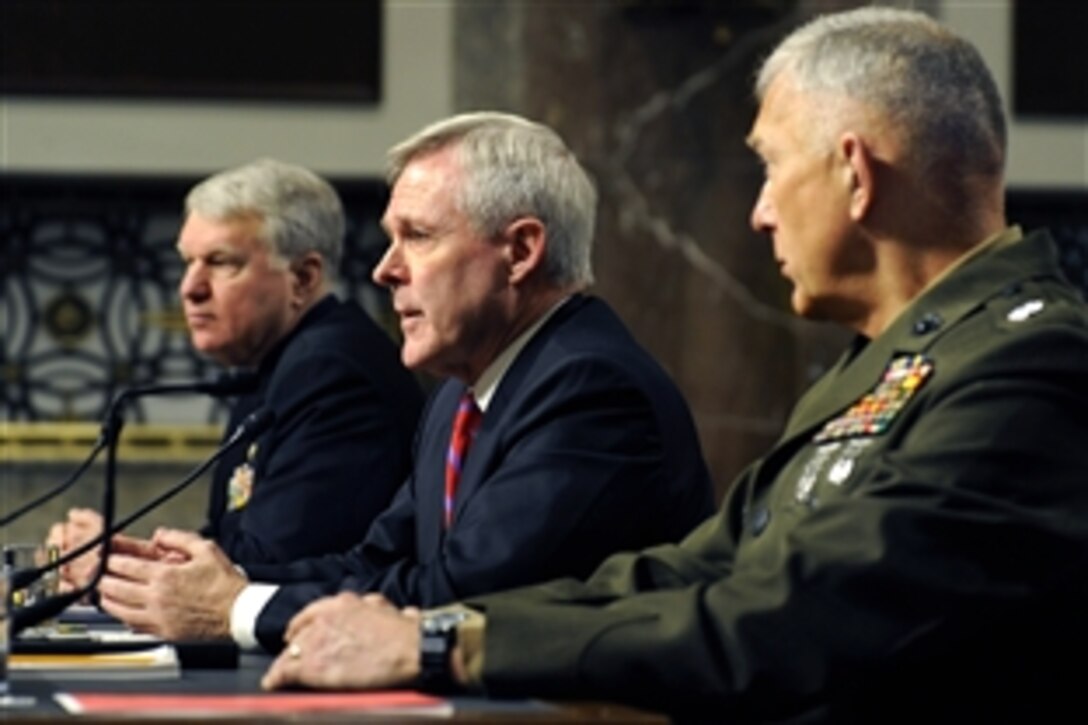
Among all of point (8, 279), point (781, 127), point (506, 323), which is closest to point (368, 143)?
point (8, 279)

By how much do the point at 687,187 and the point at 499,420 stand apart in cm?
413

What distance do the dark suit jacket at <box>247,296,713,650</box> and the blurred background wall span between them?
3833 mm

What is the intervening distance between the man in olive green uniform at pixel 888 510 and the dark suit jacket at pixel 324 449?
1.95m

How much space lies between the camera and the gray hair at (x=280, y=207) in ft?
19.6

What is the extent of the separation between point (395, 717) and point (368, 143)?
5.79 meters

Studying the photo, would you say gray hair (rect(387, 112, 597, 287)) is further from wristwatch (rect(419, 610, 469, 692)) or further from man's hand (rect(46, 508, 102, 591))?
wristwatch (rect(419, 610, 469, 692))

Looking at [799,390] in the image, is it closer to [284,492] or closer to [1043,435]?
[284,492]

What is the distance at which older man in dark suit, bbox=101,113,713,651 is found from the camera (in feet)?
12.6

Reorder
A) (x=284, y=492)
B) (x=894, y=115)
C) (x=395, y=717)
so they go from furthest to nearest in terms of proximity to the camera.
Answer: (x=284, y=492), (x=894, y=115), (x=395, y=717)

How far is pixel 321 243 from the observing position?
5.99 metres

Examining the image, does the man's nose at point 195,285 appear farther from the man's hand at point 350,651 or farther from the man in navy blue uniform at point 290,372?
the man's hand at point 350,651

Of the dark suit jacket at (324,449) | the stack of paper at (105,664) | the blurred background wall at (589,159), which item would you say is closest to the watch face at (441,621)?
the stack of paper at (105,664)

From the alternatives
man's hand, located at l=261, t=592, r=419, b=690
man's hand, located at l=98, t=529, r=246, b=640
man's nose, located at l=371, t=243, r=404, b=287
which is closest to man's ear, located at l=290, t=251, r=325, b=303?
man's nose, located at l=371, t=243, r=404, b=287

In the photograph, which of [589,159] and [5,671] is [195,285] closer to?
[589,159]
